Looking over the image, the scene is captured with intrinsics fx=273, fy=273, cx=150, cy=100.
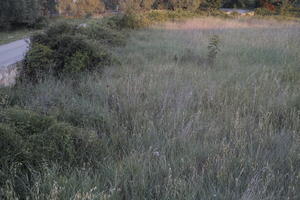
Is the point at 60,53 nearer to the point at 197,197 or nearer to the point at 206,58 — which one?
the point at 206,58

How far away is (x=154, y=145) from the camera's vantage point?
10.6 ft

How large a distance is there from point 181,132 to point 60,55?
4537 mm

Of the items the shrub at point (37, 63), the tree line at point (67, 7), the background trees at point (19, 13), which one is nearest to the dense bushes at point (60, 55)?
the shrub at point (37, 63)

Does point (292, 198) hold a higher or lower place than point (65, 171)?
lower

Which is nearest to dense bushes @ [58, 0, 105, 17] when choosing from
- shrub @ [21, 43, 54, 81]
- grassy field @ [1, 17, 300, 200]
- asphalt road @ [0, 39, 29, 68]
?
asphalt road @ [0, 39, 29, 68]

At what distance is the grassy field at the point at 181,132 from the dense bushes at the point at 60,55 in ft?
1.84

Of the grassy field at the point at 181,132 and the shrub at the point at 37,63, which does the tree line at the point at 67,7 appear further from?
the grassy field at the point at 181,132

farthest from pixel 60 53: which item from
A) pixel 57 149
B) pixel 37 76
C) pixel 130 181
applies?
pixel 130 181

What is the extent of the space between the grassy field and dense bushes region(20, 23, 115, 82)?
22.1 inches

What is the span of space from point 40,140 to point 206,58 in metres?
6.43

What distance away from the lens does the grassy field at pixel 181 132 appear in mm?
2475

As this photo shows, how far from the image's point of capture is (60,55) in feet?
22.5

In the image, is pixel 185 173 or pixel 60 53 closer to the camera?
pixel 185 173

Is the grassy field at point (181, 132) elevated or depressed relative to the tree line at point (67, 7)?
depressed
